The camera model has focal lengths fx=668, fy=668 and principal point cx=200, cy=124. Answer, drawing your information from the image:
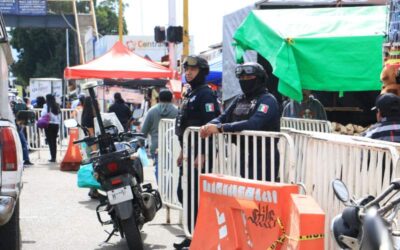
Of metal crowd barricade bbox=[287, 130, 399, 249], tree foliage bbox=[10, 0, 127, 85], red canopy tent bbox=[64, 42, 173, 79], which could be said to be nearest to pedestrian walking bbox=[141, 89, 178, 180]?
metal crowd barricade bbox=[287, 130, 399, 249]

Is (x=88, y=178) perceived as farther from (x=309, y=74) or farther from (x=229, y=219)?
(x=229, y=219)

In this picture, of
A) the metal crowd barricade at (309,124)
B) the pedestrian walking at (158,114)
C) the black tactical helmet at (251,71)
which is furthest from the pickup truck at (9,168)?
the metal crowd barricade at (309,124)

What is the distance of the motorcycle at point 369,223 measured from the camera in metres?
2.84

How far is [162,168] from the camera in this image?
835 cm

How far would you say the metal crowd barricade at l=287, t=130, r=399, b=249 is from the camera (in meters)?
4.11

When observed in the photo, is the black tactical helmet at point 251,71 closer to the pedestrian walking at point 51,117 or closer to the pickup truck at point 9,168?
the pickup truck at point 9,168

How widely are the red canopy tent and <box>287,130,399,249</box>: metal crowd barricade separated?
33.3 feet

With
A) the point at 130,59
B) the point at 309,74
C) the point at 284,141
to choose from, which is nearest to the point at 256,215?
the point at 284,141

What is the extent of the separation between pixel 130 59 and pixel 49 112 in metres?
2.44

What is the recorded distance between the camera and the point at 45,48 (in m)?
65.7

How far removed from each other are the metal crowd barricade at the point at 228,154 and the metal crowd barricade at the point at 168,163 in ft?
4.23

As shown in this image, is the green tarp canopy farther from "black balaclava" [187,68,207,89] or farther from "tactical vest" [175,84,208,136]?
"tactical vest" [175,84,208,136]

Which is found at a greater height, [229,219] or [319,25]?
[319,25]

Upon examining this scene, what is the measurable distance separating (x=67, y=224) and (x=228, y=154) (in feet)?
11.2
